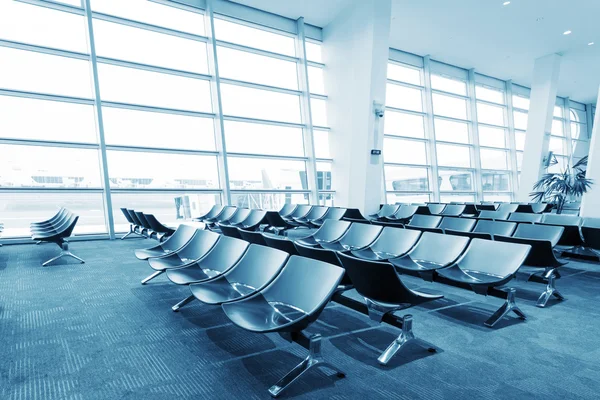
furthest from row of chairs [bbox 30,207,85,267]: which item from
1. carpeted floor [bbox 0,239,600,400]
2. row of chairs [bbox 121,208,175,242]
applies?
carpeted floor [bbox 0,239,600,400]

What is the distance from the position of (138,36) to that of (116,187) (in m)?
3.36

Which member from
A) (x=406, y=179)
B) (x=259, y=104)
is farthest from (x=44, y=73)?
(x=406, y=179)

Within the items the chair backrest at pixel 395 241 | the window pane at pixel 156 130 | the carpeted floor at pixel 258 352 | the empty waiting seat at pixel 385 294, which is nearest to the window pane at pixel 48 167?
the window pane at pixel 156 130

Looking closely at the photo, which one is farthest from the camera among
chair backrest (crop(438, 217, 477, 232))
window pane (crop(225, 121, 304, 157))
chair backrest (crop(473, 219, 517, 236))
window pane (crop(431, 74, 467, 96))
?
window pane (crop(431, 74, 467, 96))

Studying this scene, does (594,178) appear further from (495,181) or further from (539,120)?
(495,181)

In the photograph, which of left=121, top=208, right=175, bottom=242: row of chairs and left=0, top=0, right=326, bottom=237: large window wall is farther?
left=0, top=0, right=326, bottom=237: large window wall

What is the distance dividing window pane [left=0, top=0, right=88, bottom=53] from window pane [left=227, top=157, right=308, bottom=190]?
3.85 m

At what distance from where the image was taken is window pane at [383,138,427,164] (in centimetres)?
1062

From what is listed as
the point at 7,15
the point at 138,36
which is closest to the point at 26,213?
the point at 7,15

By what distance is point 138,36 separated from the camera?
800cm

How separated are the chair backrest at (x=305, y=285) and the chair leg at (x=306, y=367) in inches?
7.1

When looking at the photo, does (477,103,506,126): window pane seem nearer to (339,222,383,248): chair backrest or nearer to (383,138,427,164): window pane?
(383,138,427,164): window pane

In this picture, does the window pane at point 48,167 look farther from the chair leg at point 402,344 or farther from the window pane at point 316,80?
the chair leg at point 402,344

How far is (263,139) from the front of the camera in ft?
29.8
